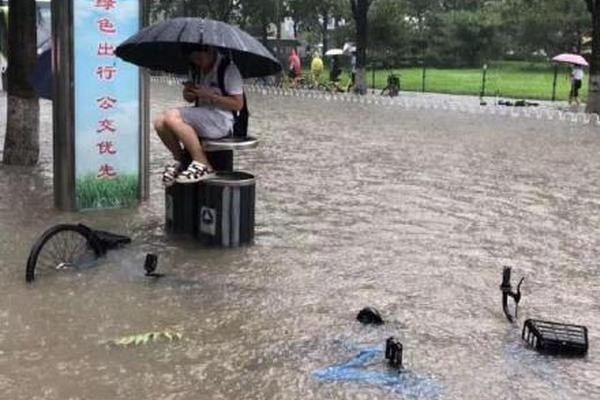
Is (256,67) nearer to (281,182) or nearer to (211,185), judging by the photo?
(211,185)

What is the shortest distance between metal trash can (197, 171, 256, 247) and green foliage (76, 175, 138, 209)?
1.48 m

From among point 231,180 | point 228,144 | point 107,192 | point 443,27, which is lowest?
point 107,192

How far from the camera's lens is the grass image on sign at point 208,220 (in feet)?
23.9

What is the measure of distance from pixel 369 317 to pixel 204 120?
2544mm

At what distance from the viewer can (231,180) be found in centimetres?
722

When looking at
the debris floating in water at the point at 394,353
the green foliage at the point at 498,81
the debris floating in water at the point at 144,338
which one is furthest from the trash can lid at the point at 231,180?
the green foliage at the point at 498,81

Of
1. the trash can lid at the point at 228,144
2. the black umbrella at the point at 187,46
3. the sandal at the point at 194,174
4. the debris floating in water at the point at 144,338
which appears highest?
the black umbrella at the point at 187,46

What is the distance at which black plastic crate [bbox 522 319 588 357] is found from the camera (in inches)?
202

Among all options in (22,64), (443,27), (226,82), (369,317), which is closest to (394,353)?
(369,317)

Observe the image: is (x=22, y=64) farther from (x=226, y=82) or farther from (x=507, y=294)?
(x=507, y=294)

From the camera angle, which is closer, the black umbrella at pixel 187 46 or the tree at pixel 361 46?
the black umbrella at pixel 187 46

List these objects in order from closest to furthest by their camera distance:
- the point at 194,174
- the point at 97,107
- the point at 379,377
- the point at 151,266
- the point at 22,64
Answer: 1. the point at 379,377
2. the point at 151,266
3. the point at 194,174
4. the point at 97,107
5. the point at 22,64

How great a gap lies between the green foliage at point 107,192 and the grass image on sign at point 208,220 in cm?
153

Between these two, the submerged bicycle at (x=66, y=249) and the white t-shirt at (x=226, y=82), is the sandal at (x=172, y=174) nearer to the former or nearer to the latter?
the white t-shirt at (x=226, y=82)
